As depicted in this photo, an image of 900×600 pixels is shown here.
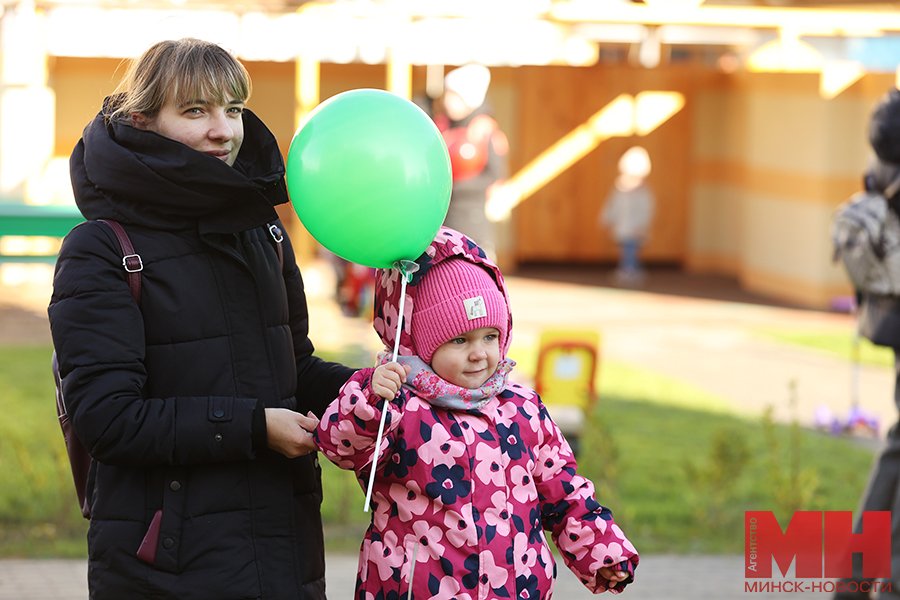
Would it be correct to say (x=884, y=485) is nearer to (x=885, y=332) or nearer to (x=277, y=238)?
(x=885, y=332)

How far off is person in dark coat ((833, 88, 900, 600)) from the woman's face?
2.89m

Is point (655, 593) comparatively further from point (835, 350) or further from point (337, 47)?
point (337, 47)

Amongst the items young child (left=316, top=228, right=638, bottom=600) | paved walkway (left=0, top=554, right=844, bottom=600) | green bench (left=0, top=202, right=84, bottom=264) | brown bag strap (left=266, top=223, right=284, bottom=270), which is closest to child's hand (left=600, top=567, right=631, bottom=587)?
young child (left=316, top=228, right=638, bottom=600)

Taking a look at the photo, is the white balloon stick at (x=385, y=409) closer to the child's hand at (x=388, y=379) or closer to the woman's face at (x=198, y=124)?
the child's hand at (x=388, y=379)

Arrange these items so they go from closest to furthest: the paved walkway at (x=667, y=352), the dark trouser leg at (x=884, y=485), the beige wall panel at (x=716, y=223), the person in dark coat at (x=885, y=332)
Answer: the person in dark coat at (x=885, y=332)
the dark trouser leg at (x=884, y=485)
the paved walkway at (x=667, y=352)
the beige wall panel at (x=716, y=223)

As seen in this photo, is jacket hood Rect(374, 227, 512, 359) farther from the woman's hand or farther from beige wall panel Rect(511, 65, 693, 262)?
beige wall panel Rect(511, 65, 693, 262)

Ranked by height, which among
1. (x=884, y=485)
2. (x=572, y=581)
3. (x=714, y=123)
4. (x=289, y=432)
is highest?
(x=714, y=123)

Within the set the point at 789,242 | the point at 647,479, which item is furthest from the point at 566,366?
the point at 789,242

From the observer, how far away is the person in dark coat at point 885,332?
418 cm

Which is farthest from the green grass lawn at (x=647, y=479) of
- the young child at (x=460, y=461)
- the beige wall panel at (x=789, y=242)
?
the beige wall panel at (x=789, y=242)

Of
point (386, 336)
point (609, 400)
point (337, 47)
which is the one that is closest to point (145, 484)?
point (386, 336)

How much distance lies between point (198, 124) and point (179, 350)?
46 cm

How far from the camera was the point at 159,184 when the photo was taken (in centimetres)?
214

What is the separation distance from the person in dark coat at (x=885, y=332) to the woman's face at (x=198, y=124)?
289cm
